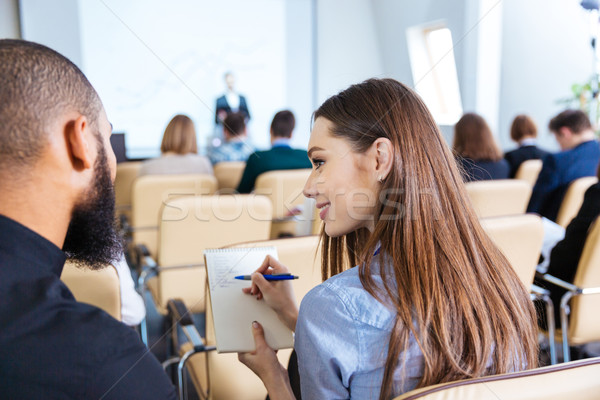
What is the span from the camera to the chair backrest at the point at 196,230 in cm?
213

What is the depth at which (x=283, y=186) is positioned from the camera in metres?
2.88

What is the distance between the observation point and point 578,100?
214 inches

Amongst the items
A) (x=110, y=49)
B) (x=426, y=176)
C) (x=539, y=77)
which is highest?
(x=110, y=49)

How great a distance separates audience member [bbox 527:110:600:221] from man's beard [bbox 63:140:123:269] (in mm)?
3038

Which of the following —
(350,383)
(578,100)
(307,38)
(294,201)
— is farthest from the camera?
(307,38)

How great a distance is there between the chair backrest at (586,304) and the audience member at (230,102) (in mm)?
5570

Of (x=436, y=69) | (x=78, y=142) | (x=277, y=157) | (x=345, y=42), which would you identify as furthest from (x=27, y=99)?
(x=345, y=42)

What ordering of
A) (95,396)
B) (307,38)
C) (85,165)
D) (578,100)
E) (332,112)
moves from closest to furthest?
(95,396) → (85,165) → (332,112) → (578,100) → (307,38)

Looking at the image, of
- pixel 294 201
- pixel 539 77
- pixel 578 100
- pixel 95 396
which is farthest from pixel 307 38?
pixel 95 396

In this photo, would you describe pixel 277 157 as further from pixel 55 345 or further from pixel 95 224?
pixel 55 345

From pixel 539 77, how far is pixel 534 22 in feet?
2.20

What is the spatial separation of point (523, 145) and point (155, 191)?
3001mm

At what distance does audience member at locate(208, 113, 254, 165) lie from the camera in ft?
14.1

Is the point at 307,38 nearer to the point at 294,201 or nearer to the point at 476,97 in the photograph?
the point at 476,97
